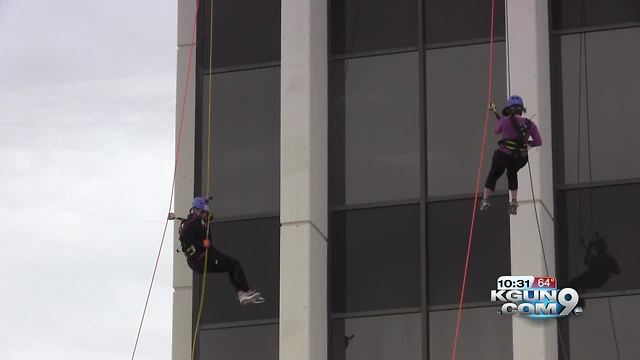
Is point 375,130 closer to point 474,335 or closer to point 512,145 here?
point 512,145

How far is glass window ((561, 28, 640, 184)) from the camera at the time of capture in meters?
27.2

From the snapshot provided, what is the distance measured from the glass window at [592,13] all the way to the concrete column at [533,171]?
38cm

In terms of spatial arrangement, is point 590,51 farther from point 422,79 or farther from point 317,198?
point 317,198

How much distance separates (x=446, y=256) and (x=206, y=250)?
151 inches

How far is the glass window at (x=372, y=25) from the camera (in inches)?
1131

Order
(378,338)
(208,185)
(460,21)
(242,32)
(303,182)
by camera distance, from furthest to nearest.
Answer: (242,32), (208,185), (460,21), (303,182), (378,338)

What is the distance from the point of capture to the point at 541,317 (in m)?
26.0

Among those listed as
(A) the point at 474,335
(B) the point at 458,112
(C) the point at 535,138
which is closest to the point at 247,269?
(A) the point at 474,335

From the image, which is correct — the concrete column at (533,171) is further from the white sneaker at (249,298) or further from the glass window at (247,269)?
the glass window at (247,269)

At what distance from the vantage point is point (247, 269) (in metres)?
28.5

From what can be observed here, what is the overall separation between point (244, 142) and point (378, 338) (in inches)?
168

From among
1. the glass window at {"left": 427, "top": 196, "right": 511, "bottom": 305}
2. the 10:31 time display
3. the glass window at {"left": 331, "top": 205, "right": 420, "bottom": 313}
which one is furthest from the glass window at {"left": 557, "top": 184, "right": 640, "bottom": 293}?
the glass window at {"left": 331, "top": 205, "right": 420, "bottom": 313}

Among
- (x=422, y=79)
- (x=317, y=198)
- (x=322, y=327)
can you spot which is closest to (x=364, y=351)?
(x=322, y=327)

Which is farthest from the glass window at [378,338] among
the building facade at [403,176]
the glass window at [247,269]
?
the glass window at [247,269]
